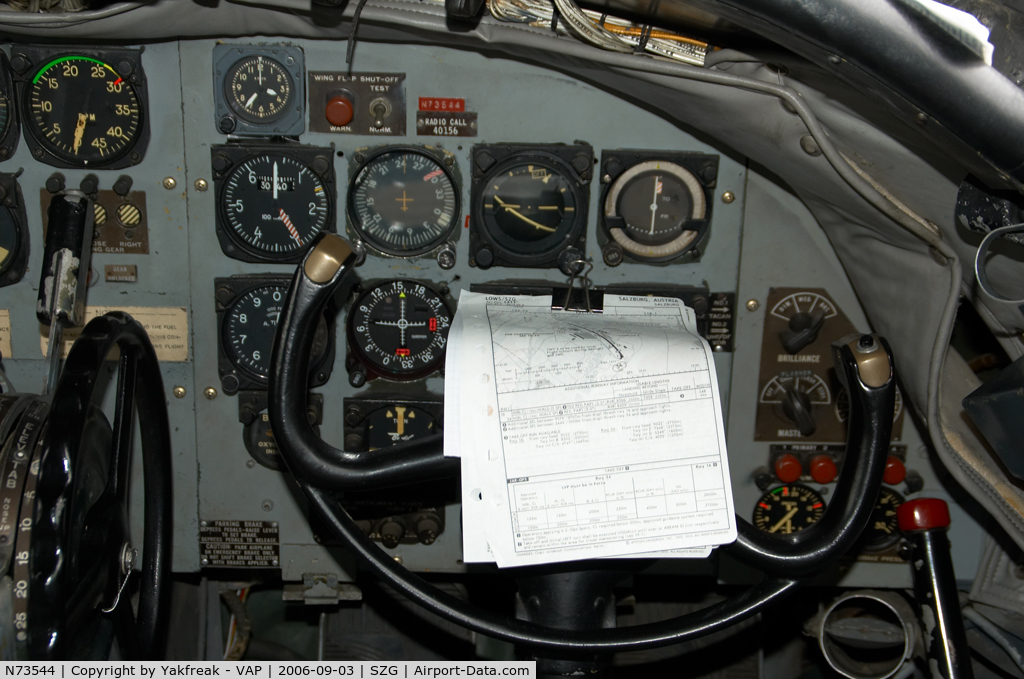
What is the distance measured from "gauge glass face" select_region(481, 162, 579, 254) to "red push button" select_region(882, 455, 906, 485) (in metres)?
1.06

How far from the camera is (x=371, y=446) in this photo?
210 centimetres

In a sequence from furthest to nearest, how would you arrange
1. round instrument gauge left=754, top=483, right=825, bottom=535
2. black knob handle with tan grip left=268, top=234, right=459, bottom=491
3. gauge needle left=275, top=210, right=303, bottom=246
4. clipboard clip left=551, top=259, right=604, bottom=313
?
round instrument gauge left=754, top=483, right=825, bottom=535, gauge needle left=275, top=210, right=303, bottom=246, clipboard clip left=551, top=259, right=604, bottom=313, black knob handle with tan grip left=268, top=234, right=459, bottom=491

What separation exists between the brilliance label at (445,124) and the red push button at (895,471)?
4.59ft

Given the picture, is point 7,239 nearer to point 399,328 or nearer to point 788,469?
point 399,328

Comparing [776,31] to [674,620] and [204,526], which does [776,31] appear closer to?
[674,620]

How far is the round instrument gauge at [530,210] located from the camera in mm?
1947

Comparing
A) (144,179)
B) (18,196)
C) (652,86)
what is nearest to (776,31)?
(652,86)

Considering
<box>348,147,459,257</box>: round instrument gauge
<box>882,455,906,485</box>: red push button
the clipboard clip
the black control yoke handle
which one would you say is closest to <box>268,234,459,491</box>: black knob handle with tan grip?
the black control yoke handle

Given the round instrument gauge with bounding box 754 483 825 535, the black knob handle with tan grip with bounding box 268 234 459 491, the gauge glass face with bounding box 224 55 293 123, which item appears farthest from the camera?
the round instrument gauge with bounding box 754 483 825 535

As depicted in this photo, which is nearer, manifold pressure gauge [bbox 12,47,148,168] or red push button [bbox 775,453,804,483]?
manifold pressure gauge [bbox 12,47,148,168]

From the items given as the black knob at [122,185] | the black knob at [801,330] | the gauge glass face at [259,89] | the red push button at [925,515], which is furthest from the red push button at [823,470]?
the black knob at [122,185]

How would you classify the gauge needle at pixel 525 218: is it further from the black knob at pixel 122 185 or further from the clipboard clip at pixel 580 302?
the black knob at pixel 122 185

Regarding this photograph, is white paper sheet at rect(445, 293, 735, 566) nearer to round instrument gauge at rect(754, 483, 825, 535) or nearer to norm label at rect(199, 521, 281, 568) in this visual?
round instrument gauge at rect(754, 483, 825, 535)

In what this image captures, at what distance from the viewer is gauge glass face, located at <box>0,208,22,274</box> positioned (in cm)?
196
